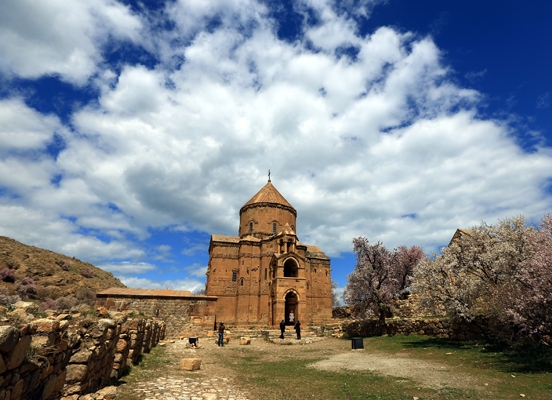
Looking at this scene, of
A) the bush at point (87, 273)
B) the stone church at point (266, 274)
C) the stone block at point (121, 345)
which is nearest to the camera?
the stone block at point (121, 345)

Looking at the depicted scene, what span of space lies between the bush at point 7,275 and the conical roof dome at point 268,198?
26969 millimetres

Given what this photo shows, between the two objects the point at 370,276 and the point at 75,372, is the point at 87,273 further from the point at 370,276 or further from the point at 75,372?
the point at 75,372

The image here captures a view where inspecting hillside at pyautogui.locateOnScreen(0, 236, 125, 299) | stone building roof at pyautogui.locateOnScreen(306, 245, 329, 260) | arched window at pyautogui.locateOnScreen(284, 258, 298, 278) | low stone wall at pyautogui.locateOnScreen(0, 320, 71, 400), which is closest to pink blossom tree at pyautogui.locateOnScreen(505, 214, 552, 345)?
low stone wall at pyautogui.locateOnScreen(0, 320, 71, 400)

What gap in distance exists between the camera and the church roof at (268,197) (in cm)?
3675

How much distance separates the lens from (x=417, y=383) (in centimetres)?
823

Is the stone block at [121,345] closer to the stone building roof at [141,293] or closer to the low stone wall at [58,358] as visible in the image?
the low stone wall at [58,358]

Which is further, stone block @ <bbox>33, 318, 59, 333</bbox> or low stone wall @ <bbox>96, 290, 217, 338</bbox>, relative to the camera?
low stone wall @ <bbox>96, 290, 217, 338</bbox>

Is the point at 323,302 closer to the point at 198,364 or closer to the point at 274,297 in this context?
the point at 274,297

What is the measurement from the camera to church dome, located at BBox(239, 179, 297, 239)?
1393 inches

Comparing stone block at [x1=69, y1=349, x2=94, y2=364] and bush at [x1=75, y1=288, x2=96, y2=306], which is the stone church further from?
stone block at [x1=69, y1=349, x2=94, y2=364]

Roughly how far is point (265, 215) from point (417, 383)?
2819cm

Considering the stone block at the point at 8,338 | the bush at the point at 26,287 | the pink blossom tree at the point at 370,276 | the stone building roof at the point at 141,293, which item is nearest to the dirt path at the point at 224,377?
the stone block at the point at 8,338

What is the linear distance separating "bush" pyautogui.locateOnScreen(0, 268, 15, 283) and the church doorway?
3127 cm

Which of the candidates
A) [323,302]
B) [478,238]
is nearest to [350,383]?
[478,238]
